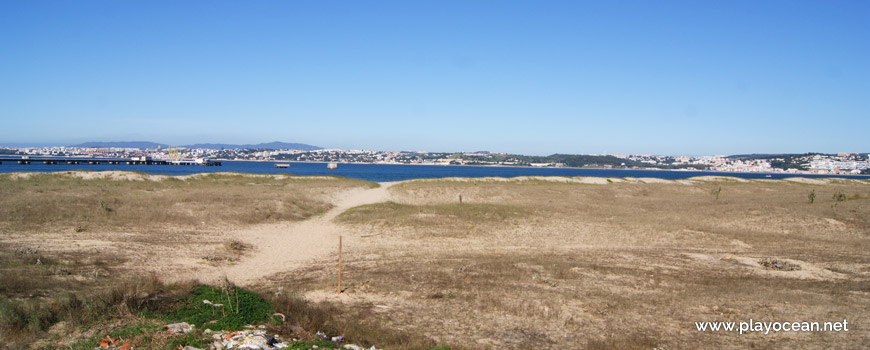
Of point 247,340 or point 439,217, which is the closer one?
point 247,340

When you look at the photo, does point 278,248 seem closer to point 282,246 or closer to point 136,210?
point 282,246

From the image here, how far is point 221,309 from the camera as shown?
8766 millimetres

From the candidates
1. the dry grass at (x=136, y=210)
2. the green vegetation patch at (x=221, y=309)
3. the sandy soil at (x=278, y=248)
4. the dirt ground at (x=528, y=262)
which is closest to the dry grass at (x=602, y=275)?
the dirt ground at (x=528, y=262)

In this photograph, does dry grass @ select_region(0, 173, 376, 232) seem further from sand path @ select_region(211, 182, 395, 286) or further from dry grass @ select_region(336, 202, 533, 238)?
dry grass @ select_region(336, 202, 533, 238)

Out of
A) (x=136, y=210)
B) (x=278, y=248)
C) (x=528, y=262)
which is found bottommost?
(x=278, y=248)

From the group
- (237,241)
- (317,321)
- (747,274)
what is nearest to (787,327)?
(747,274)

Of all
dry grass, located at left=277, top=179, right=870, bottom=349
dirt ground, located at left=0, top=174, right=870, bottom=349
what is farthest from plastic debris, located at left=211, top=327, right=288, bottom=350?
dry grass, located at left=277, top=179, right=870, bottom=349

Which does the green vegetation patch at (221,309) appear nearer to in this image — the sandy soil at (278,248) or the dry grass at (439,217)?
the sandy soil at (278,248)

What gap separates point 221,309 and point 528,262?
34.7 feet

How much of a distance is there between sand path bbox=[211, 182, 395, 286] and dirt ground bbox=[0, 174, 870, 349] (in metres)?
0.10

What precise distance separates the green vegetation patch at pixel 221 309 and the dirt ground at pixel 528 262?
7.74ft

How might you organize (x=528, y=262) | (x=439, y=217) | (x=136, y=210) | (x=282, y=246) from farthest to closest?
(x=439, y=217), (x=136, y=210), (x=282, y=246), (x=528, y=262)

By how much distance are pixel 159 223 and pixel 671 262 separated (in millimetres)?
21334

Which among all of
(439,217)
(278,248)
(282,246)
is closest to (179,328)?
→ (278,248)
